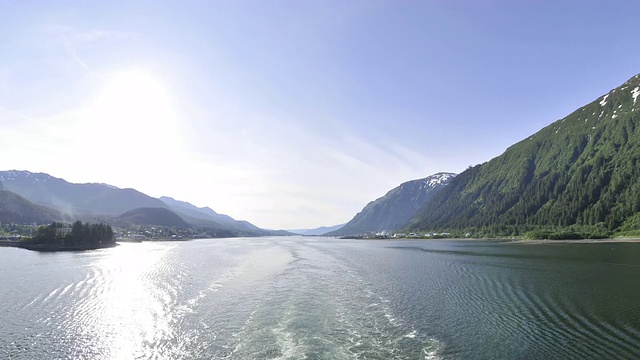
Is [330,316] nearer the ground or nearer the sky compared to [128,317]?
nearer the sky

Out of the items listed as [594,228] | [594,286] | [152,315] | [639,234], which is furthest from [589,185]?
[152,315]

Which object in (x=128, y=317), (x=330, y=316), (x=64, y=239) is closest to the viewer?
(x=330, y=316)

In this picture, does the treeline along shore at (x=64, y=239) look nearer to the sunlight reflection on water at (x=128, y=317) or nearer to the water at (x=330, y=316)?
the water at (x=330, y=316)

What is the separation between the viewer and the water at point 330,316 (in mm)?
25188

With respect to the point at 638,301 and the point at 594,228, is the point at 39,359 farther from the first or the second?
the point at 594,228

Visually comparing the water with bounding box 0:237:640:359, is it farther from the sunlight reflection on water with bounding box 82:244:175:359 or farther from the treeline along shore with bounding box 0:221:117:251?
the treeline along shore with bounding box 0:221:117:251

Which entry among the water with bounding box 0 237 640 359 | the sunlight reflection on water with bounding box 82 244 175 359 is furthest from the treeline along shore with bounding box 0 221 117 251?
the sunlight reflection on water with bounding box 82 244 175 359

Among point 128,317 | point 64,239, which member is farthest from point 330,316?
point 64,239

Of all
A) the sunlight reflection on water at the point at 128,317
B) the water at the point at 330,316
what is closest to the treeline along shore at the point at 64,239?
the water at the point at 330,316

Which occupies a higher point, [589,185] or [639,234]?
[589,185]

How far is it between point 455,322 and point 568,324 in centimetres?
920

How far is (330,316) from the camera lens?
113 ft

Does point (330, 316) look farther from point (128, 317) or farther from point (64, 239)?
point (64, 239)

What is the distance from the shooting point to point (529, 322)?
3031 centimetres
